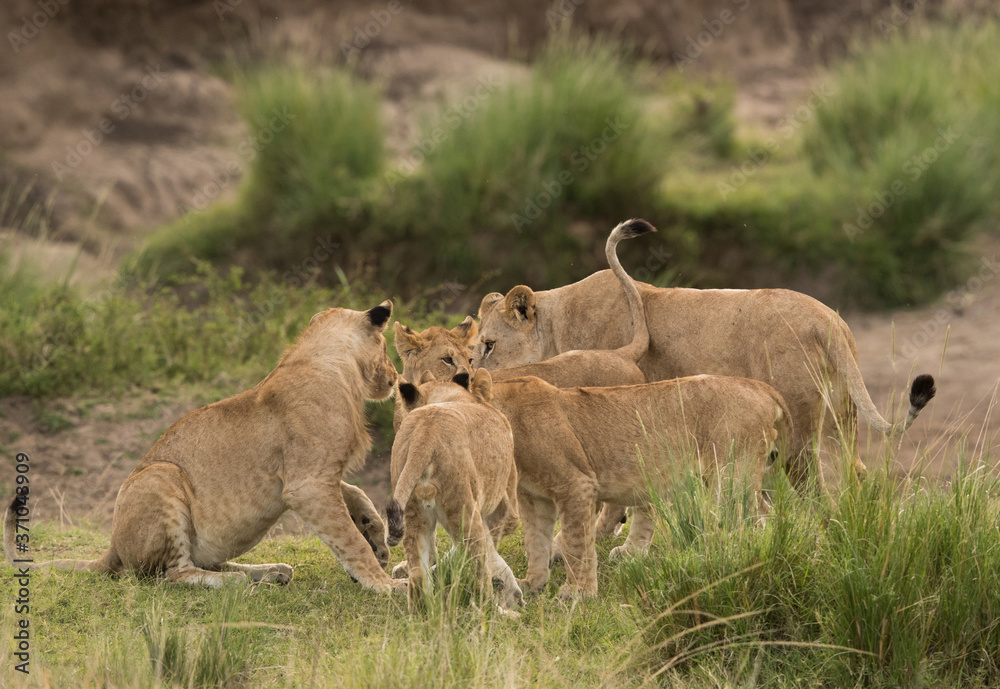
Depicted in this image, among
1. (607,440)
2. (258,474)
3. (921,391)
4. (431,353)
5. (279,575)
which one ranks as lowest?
(279,575)

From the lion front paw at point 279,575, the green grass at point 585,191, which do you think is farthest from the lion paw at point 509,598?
the green grass at point 585,191

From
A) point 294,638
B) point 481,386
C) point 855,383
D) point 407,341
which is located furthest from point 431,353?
point 855,383

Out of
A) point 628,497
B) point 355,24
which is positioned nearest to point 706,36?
point 355,24

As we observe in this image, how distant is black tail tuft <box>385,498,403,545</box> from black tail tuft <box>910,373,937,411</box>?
2.14 meters

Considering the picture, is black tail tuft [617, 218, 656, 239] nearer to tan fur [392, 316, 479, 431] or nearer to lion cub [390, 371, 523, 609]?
tan fur [392, 316, 479, 431]

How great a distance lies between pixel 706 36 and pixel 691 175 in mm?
6585

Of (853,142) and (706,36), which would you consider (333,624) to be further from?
(706,36)

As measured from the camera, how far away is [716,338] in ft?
19.6

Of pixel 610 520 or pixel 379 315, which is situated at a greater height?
pixel 379 315

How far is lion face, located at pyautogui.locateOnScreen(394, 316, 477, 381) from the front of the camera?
5.11m

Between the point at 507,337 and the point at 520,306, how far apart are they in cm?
21

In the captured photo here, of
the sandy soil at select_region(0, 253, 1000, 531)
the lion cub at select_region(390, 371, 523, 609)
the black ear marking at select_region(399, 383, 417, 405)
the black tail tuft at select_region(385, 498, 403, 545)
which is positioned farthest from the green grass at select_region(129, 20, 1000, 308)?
the black tail tuft at select_region(385, 498, 403, 545)

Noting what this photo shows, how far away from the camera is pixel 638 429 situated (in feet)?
16.5

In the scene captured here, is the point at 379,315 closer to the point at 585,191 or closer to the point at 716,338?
the point at 716,338
